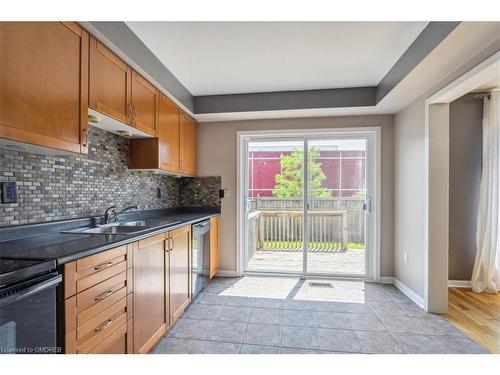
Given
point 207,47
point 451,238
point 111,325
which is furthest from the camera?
point 451,238

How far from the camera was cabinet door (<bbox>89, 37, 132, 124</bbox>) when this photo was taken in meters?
1.57

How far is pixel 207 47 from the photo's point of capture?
80.7 inches

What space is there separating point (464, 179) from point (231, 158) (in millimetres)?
2849

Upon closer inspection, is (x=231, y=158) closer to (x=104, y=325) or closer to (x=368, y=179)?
(x=368, y=179)

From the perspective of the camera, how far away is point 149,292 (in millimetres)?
1730

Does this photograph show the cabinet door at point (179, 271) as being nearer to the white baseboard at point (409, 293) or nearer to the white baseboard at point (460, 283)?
the white baseboard at point (409, 293)

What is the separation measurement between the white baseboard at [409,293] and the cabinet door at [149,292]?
2.43m

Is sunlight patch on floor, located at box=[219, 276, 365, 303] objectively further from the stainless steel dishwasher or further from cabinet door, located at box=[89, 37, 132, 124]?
cabinet door, located at box=[89, 37, 132, 124]

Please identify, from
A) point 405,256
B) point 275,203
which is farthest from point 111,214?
point 405,256

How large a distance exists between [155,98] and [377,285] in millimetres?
3266

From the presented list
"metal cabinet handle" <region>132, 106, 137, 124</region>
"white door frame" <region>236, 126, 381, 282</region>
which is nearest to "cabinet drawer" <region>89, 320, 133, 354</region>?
"metal cabinet handle" <region>132, 106, 137, 124</region>

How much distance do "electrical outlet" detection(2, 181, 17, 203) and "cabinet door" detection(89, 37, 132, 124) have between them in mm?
613
